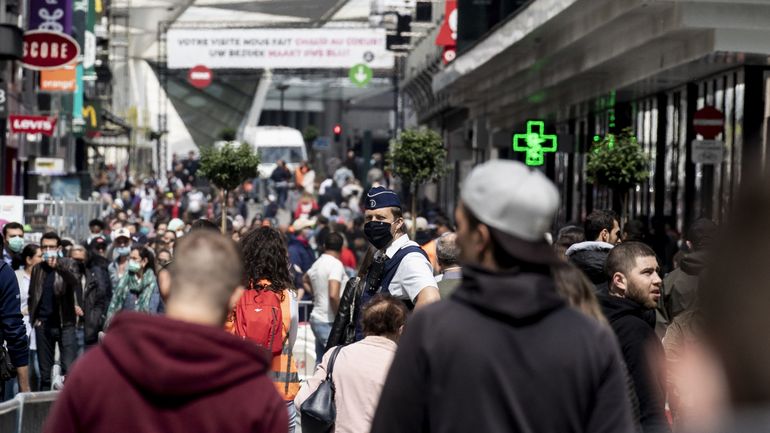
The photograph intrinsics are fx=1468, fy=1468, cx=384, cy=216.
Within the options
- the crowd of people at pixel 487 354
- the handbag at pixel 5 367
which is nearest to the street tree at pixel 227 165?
the handbag at pixel 5 367

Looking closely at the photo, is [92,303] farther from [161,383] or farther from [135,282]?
[161,383]

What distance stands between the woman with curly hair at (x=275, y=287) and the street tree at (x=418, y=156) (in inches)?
803

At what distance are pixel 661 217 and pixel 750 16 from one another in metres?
7.29

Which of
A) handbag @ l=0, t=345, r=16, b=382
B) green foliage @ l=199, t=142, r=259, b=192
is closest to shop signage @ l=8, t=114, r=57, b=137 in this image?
green foliage @ l=199, t=142, r=259, b=192

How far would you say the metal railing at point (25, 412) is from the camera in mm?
8391

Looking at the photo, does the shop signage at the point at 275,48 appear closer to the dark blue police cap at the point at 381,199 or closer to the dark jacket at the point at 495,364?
the dark blue police cap at the point at 381,199

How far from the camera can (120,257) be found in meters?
19.1

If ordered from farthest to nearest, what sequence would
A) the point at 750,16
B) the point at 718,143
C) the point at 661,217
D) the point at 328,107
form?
the point at 328,107, the point at 661,217, the point at 718,143, the point at 750,16

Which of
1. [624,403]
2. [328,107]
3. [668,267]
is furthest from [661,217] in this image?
[328,107]

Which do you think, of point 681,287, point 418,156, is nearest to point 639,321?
point 681,287

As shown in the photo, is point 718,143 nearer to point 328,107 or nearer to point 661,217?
point 661,217

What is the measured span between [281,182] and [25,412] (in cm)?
3545

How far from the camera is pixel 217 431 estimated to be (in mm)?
3928

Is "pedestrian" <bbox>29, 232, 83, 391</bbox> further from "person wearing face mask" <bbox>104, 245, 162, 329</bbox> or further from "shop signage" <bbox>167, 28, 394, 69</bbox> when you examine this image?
"shop signage" <bbox>167, 28, 394, 69</bbox>
